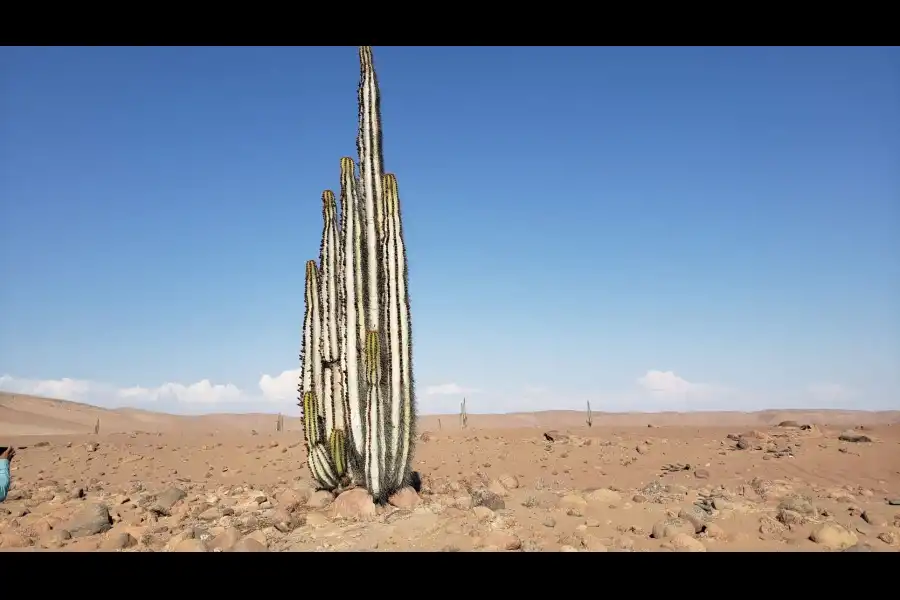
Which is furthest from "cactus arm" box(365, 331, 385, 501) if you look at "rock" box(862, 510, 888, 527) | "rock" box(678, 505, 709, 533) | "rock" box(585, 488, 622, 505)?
"rock" box(862, 510, 888, 527)

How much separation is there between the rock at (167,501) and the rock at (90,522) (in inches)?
30.5

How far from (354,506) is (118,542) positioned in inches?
104

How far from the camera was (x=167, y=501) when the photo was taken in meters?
9.83

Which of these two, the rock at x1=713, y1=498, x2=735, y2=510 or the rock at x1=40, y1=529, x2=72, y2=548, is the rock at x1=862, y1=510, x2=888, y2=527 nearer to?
the rock at x1=713, y1=498, x2=735, y2=510

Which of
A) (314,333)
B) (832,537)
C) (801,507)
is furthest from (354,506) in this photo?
(801,507)

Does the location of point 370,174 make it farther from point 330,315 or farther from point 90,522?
point 90,522

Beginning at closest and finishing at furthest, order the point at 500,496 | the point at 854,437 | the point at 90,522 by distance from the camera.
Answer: the point at 90,522, the point at 500,496, the point at 854,437

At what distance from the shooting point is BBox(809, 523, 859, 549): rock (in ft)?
21.1

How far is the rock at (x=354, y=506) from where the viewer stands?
7.87m

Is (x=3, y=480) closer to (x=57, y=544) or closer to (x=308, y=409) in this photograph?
(x=57, y=544)

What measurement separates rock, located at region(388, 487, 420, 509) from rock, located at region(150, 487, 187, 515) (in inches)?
127
